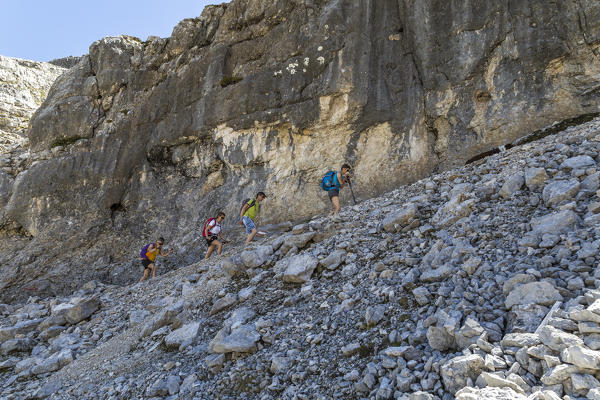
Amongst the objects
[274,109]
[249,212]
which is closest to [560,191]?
[249,212]

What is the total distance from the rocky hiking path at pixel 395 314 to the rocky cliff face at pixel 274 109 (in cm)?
555

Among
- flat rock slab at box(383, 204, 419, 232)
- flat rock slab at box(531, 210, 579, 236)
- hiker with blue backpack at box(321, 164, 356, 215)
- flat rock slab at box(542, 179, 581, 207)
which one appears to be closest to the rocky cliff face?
hiker with blue backpack at box(321, 164, 356, 215)

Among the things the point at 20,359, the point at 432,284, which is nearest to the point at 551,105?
the point at 432,284

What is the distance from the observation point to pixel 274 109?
680 inches

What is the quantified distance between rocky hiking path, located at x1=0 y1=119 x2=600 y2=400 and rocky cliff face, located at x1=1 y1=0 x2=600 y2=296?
18.2 feet

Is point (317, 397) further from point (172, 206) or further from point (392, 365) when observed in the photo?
point (172, 206)

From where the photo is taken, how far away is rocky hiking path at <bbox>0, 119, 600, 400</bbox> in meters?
3.59

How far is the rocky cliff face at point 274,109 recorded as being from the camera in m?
14.0

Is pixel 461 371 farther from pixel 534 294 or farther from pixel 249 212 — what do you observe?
pixel 249 212

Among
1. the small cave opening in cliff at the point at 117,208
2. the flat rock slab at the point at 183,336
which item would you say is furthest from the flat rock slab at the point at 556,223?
the small cave opening in cliff at the point at 117,208

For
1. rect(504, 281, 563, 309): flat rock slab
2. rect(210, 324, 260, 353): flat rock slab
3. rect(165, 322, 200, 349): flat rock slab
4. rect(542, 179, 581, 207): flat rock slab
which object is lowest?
rect(165, 322, 200, 349): flat rock slab

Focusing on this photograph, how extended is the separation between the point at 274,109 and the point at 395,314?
1365 cm

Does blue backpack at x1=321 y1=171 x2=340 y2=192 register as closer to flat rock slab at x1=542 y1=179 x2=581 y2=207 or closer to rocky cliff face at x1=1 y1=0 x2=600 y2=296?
rocky cliff face at x1=1 y1=0 x2=600 y2=296

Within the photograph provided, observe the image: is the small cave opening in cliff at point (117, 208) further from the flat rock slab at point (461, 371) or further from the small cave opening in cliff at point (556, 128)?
the flat rock slab at point (461, 371)
